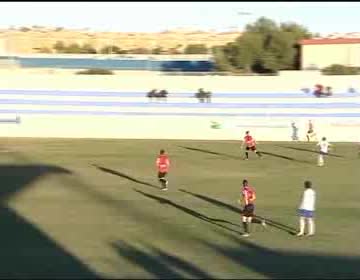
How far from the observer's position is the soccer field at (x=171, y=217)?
13.6 m

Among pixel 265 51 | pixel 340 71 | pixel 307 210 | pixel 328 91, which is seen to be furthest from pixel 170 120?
pixel 307 210

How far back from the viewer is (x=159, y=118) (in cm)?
4144

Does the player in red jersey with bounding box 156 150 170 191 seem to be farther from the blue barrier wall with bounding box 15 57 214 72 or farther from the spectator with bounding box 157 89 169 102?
the blue barrier wall with bounding box 15 57 214 72

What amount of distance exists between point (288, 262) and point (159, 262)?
241cm

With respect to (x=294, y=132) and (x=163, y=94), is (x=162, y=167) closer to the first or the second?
(x=294, y=132)

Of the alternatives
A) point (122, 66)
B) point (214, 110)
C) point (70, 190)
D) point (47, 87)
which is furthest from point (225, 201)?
point (122, 66)

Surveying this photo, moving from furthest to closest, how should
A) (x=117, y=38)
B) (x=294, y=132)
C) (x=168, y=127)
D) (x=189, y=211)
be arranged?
(x=117, y=38) → (x=168, y=127) → (x=294, y=132) → (x=189, y=211)

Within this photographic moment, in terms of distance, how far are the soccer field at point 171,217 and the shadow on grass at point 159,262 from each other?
19mm

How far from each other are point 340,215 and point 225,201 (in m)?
3.53

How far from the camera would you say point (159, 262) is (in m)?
13.7

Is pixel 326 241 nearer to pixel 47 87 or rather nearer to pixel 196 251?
pixel 196 251

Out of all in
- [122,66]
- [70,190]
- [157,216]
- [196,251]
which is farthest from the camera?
[122,66]

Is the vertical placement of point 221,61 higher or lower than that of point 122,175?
higher

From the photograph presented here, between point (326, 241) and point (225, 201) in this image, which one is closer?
point (326, 241)
